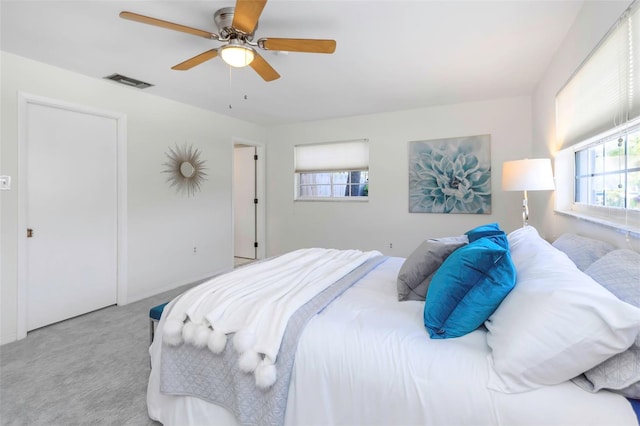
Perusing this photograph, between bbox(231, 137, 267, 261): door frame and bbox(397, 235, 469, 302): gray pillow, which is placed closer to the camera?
bbox(397, 235, 469, 302): gray pillow

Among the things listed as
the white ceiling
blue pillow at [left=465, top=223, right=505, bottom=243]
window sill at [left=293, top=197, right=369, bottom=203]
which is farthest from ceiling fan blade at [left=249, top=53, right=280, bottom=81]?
window sill at [left=293, top=197, right=369, bottom=203]

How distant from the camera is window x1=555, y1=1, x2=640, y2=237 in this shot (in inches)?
57.7

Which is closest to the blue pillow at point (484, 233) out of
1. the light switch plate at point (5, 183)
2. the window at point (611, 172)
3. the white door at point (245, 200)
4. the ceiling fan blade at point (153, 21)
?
the window at point (611, 172)

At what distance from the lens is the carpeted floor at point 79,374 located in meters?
1.78

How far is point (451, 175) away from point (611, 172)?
250 centimetres

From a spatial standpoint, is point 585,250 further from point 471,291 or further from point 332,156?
point 332,156

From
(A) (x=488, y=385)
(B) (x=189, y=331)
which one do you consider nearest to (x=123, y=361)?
(B) (x=189, y=331)

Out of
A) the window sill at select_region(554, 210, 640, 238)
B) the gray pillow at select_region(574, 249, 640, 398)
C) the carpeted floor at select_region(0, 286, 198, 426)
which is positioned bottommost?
the carpeted floor at select_region(0, 286, 198, 426)

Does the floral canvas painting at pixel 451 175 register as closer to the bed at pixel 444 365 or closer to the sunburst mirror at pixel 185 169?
the bed at pixel 444 365

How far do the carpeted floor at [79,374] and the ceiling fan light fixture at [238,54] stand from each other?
220 cm

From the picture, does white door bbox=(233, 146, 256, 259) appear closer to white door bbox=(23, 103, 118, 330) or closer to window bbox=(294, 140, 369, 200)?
window bbox=(294, 140, 369, 200)

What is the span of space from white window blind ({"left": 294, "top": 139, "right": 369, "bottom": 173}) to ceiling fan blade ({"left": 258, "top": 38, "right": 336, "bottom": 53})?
9.56 feet

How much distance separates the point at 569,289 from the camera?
106cm

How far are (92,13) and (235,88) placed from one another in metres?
1.57
